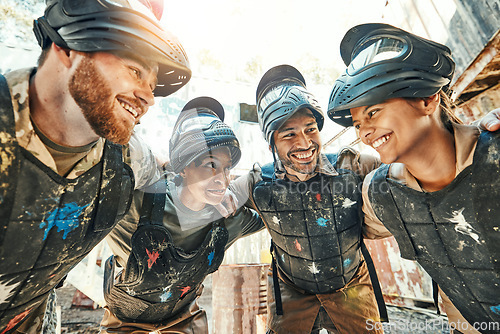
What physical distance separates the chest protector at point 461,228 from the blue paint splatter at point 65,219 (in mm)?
2378

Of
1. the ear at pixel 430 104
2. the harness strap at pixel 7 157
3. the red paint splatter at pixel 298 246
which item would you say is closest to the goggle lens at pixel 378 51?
the ear at pixel 430 104

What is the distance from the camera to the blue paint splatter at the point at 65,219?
136 cm

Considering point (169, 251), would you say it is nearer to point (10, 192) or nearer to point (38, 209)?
point (38, 209)

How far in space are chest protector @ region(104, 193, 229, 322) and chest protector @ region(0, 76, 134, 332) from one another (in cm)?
49

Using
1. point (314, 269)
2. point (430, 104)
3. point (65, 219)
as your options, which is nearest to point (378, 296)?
point (314, 269)

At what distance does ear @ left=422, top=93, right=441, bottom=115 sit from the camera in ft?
5.65

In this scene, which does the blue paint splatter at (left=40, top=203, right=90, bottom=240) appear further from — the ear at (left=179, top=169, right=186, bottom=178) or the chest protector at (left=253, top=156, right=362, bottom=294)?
the chest protector at (left=253, top=156, right=362, bottom=294)

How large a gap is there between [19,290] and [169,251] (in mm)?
1049

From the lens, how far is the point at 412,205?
1.83 meters

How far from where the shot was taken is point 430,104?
5.68 ft

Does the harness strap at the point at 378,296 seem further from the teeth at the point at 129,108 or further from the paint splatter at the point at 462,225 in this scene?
the teeth at the point at 129,108

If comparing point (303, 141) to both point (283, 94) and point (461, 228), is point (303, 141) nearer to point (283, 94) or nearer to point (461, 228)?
point (283, 94)

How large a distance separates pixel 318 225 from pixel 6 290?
2548 millimetres

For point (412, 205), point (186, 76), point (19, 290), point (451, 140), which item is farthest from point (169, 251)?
point (451, 140)
